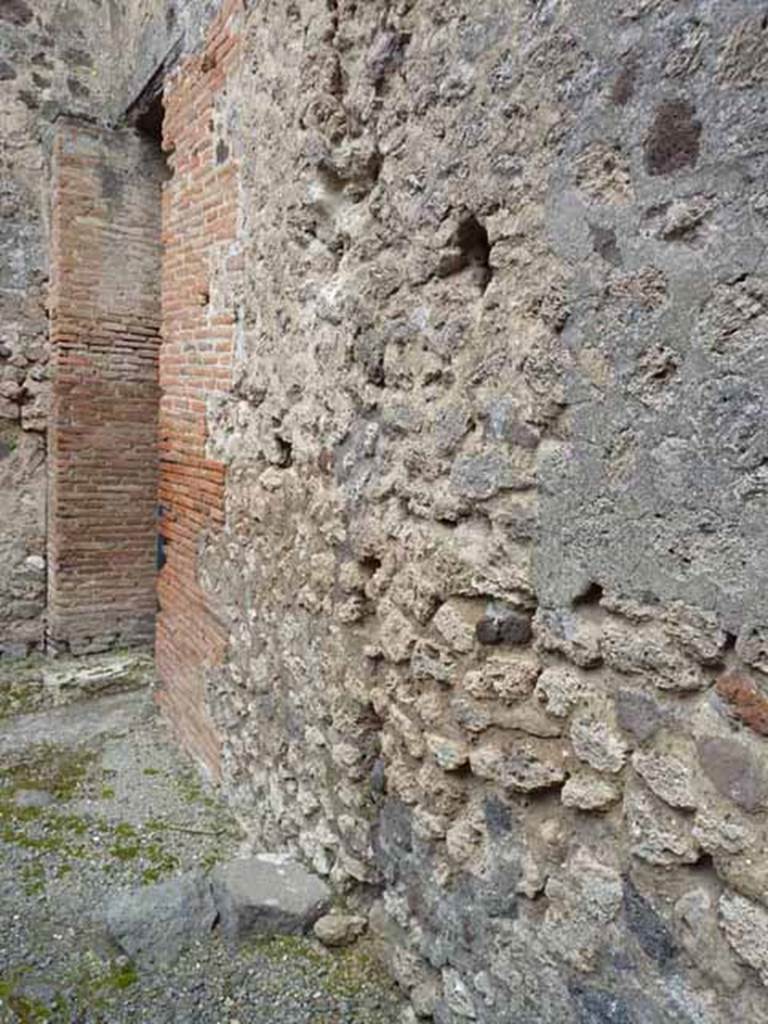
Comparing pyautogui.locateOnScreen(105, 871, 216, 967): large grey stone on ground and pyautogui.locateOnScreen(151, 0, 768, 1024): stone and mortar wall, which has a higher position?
pyautogui.locateOnScreen(151, 0, 768, 1024): stone and mortar wall

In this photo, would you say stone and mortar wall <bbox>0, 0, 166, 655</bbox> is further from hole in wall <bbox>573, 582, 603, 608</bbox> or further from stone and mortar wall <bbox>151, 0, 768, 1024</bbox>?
hole in wall <bbox>573, 582, 603, 608</bbox>

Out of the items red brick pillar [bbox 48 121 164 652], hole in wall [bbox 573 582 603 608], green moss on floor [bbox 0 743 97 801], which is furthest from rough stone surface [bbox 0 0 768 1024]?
red brick pillar [bbox 48 121 164 652]

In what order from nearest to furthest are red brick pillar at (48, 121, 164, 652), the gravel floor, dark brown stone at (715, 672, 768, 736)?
dark brown stone at (715, 672, 768, 736)
the gravel floor
red brick pillar at (48, 121, 164, 652)

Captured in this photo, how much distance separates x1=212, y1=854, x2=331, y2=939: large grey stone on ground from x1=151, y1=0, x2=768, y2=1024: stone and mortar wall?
0.34 feet

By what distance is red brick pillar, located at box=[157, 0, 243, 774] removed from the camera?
384 centimetres

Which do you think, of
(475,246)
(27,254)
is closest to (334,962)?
(475,246)

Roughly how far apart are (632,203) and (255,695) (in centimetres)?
260

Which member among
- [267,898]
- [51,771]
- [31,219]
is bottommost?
[51,771]

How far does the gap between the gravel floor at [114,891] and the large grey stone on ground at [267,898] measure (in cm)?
6

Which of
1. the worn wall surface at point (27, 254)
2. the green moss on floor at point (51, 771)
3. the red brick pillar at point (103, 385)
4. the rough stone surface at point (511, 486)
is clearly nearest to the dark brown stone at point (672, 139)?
the rough stone surface at point (511, 486)

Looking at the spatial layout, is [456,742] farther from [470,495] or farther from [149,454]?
[149,454]

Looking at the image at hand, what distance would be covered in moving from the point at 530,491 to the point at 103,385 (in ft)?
14.8

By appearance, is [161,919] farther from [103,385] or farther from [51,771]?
[103,385]

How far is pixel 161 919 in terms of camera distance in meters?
2.88
